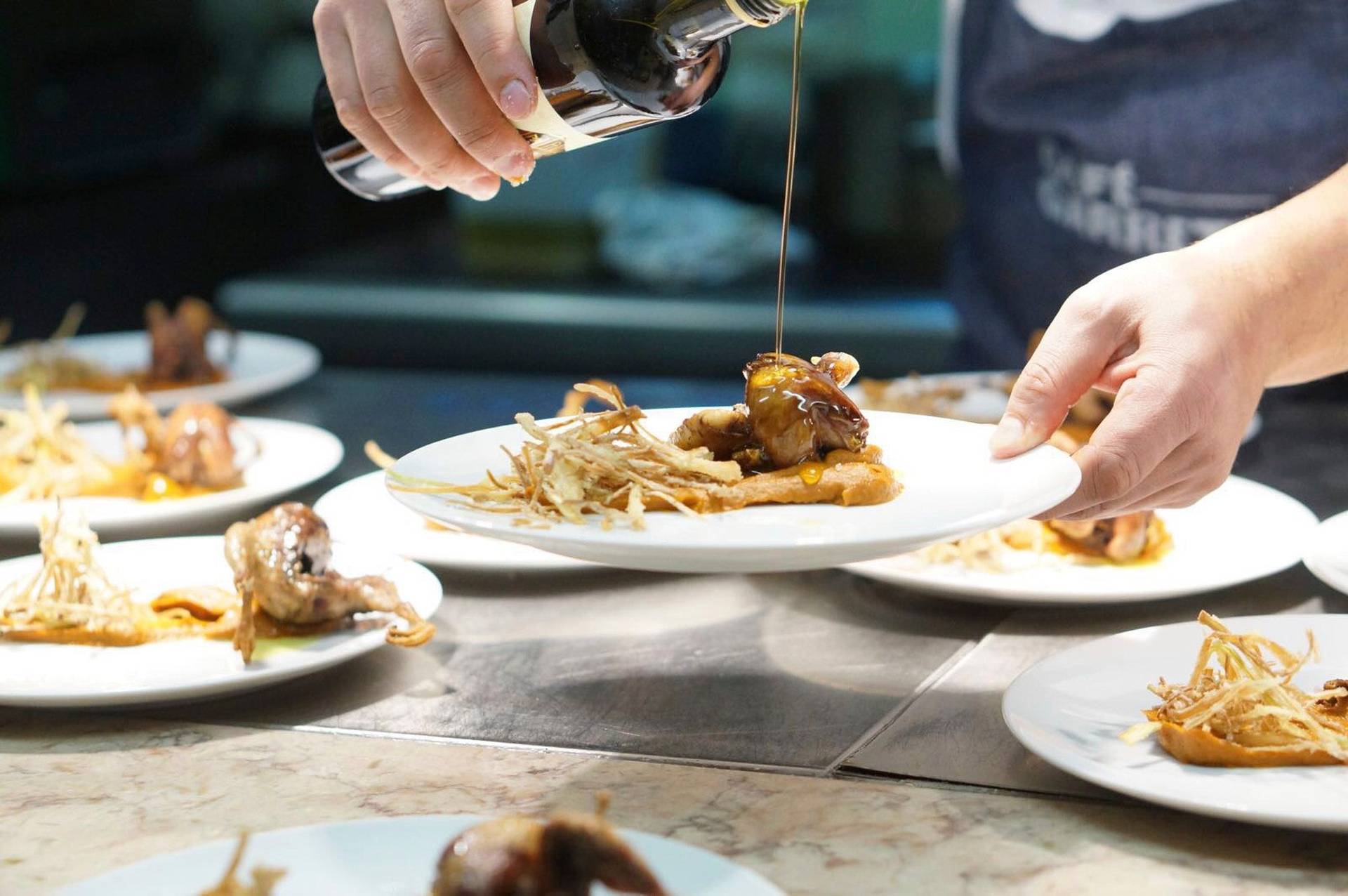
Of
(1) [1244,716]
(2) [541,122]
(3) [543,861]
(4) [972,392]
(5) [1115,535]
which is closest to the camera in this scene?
(3) [543,861]

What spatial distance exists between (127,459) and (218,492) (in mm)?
227

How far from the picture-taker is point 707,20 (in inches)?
57.5

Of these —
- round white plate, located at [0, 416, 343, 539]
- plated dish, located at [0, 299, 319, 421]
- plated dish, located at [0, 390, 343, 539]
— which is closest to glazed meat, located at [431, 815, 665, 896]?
round white plate, located at [0, 416, 343, 539]

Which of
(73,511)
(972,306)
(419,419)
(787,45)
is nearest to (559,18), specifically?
(73,511)

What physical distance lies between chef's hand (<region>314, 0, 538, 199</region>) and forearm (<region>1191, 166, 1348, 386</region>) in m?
0.75

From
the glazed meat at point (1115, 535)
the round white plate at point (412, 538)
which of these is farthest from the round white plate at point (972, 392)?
the round white plate at point (412, 538)

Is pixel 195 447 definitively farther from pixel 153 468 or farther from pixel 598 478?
pixel 598 478

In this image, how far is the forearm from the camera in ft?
5.27

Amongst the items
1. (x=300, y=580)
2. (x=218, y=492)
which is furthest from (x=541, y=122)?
(x=218, y=492)

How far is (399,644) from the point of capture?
1.48m

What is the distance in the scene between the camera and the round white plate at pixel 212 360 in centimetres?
285

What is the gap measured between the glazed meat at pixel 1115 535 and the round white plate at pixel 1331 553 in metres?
0.19

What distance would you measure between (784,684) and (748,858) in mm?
404

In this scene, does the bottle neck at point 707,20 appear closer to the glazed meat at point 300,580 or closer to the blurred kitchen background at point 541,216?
the glazed meat at point 300,580
